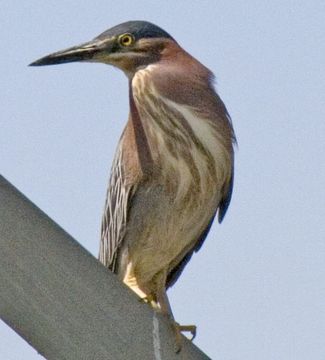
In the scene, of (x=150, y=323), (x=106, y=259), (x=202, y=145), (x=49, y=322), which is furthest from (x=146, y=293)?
(x=49, y=322)

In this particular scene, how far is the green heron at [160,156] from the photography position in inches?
173

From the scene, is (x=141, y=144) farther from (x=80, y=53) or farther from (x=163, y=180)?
(x=80, y=53)

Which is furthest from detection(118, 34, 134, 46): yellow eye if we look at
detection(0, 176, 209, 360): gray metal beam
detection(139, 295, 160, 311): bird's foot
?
detection(0, 176, 209, 360): gray metal beam

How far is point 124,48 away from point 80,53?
0.22 metres

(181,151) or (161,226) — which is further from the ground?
(181,151)

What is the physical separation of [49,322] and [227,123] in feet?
8.87

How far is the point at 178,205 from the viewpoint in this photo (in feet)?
14.6

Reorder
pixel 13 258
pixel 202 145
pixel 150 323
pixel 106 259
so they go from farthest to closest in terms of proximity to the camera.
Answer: pixel 106 259
pixel 202 145
pixel 150 323
pixel 13 258

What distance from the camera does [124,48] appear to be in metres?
4.54

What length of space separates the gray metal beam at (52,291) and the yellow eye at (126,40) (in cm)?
255

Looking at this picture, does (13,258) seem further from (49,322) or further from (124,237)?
(124,237)

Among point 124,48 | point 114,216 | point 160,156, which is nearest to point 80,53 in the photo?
point 124,48

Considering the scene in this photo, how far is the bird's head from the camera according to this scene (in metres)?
4.46

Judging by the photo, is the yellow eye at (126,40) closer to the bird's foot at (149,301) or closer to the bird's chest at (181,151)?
the bird's chest at (181,151)
